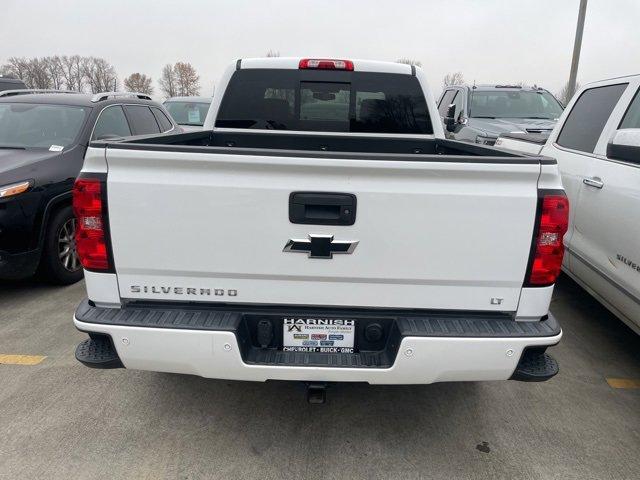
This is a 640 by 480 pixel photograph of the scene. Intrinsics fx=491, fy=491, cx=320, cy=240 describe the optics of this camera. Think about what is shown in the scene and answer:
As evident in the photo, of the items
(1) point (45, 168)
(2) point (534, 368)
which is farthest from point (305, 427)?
(1) point (45, 168)

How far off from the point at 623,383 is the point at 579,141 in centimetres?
211

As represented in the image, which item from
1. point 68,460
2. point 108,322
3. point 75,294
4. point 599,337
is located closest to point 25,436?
point 68,460

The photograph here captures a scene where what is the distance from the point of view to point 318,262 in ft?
7.26

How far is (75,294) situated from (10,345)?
1.06 meters

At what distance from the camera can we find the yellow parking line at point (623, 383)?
11.1 feet

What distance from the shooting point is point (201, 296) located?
2.30 metres

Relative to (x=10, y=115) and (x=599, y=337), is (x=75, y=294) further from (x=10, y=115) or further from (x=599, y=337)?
(x=599, y=337)

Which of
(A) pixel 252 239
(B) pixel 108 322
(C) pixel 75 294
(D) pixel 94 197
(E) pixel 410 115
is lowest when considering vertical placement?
(C) pixel 75 294

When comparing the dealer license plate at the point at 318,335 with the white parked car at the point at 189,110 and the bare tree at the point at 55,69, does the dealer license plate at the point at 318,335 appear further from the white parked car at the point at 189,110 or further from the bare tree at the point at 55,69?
the bare tree at the point at 55,69

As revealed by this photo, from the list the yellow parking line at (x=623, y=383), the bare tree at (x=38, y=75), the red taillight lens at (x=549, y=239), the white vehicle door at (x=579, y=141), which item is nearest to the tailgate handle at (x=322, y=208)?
the red taillight lens at (x=549, y=239)

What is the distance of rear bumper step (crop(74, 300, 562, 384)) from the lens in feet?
7.25

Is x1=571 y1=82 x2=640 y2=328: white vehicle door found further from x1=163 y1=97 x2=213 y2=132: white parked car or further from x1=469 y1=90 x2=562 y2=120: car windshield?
x1=163 y1=97 x2=213 y2=132: white parked car

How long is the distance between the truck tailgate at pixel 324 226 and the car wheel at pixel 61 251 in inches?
115

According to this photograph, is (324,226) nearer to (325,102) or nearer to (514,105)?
(325,102)
